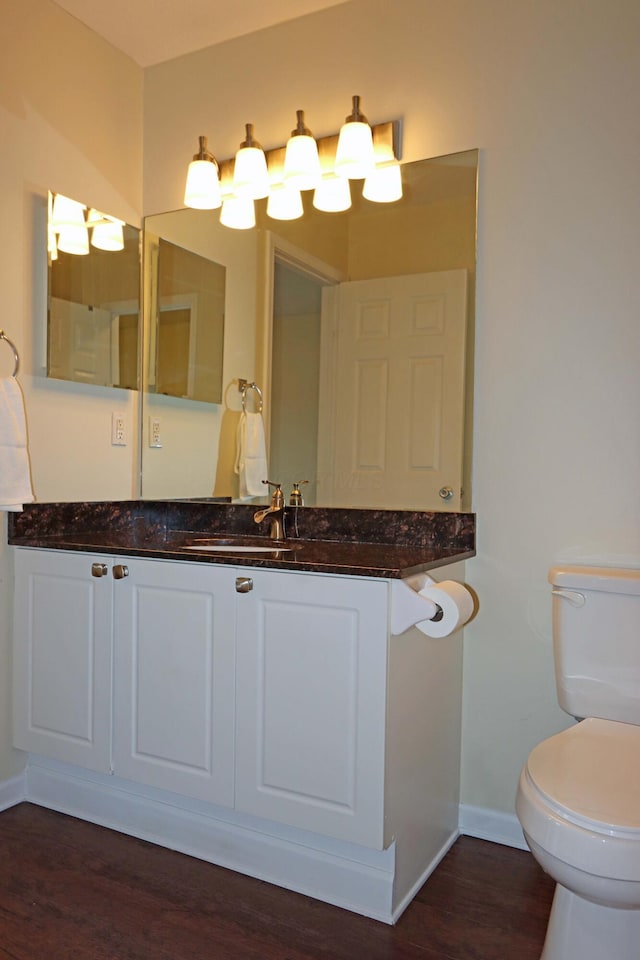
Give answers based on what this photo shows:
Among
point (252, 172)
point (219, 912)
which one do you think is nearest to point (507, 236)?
point (252, 172)

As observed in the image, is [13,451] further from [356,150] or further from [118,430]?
[356,150]

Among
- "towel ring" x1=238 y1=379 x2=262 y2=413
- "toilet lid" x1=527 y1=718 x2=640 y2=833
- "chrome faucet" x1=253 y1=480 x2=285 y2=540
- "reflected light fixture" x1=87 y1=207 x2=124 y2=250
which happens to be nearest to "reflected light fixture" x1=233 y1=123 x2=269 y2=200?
"reflected light fixture" x1=87 y1=207 x2=124 y2=250

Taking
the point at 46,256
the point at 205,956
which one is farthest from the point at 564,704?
the point at 46,256

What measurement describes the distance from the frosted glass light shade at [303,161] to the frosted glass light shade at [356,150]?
0.30ft

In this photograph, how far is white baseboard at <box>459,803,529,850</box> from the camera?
2002mm

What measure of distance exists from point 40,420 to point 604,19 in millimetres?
1913

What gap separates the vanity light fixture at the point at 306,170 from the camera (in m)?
2.14

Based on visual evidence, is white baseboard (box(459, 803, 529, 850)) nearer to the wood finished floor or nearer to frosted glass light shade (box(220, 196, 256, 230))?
the wood finished floor

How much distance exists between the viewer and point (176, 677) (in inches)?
76.0

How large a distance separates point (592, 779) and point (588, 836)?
0.15m

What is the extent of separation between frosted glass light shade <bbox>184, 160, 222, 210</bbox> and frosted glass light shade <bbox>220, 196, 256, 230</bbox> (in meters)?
0.03

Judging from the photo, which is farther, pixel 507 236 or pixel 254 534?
pixel 254 534

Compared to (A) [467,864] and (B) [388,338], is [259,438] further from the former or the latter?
(A) [467,864]

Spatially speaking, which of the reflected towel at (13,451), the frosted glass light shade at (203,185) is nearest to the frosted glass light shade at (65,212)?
the frosted glass light shade at (203,185)
